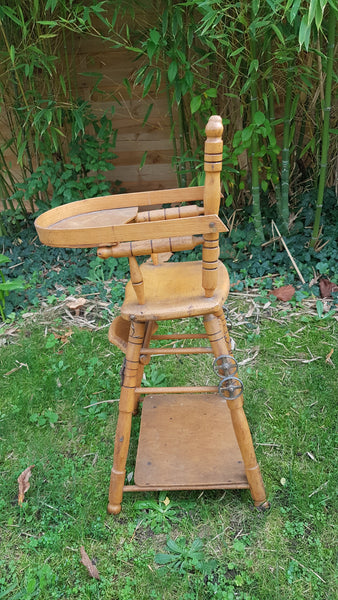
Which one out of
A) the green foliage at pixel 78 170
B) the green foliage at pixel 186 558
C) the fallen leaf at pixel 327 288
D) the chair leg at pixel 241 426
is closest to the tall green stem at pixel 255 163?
the fallen leaf at pixel 327 288

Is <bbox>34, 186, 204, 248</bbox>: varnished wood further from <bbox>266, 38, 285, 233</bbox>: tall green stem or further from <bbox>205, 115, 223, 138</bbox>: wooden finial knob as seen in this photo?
<bbox>266, 38, 285, 233</bbox>: tall green stem

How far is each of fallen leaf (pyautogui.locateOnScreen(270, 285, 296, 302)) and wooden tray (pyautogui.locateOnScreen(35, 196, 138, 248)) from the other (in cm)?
133

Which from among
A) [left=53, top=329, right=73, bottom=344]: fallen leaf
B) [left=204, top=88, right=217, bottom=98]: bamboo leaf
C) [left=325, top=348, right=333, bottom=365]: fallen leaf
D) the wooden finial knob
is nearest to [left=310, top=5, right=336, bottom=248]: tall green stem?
[left=204, top=88, right=217, bottom=98]: bamboo leaf

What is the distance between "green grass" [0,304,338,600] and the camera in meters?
1.29

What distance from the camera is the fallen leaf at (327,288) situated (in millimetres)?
2420

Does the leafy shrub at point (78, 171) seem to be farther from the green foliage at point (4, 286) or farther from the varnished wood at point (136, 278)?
the varnished wood at point (136, 278)

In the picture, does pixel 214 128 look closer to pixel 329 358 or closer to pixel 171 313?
pixel 171 313

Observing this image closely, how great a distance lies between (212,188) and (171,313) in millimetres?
364

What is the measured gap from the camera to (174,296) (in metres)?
1.32

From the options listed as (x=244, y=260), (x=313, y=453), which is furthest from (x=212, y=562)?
(x=244, y=260)

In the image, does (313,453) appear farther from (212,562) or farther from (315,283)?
(315,283)

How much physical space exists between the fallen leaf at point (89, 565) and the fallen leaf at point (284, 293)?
1.63m

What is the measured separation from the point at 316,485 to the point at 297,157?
6.98ft

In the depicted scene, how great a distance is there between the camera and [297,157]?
286cm
